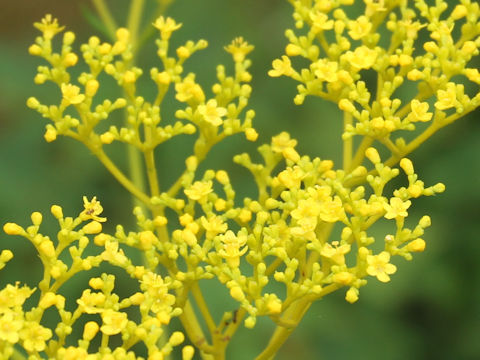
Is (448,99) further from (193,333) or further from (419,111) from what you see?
(193,333)

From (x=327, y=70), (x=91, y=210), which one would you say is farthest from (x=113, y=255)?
(x=327, y=70)

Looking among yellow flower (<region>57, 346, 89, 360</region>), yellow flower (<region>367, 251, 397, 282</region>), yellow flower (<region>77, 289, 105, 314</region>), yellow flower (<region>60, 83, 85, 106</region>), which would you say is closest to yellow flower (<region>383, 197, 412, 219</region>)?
yellow flower (<region>367, 251, 397, 282</region>)

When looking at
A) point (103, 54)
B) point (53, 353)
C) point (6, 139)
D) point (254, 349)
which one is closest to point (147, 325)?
point (53, 353)

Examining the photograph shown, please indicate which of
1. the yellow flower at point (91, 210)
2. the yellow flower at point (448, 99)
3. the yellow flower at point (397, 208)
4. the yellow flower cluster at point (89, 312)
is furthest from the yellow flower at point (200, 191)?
the yellow flower at point (448, 99)

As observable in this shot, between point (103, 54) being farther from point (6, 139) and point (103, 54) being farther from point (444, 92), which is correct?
point (6, 139)

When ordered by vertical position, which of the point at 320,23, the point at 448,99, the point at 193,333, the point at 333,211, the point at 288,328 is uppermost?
the point at 320,23
